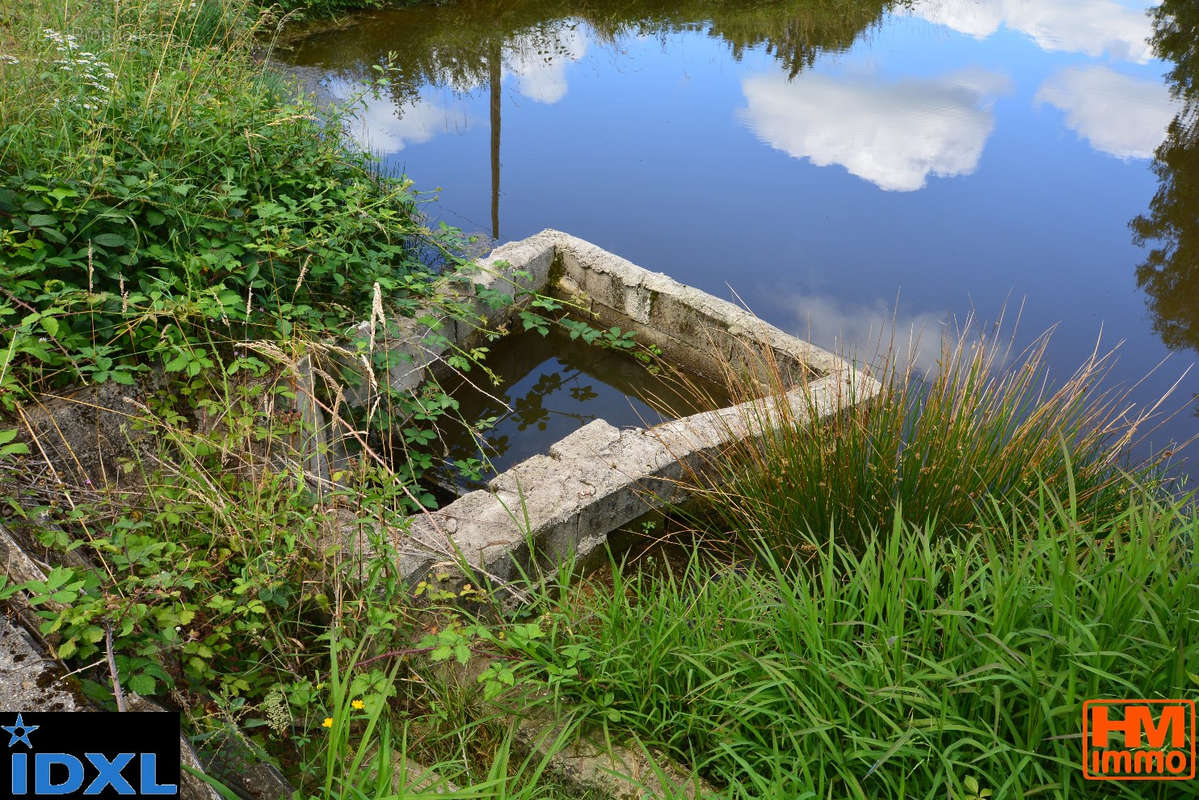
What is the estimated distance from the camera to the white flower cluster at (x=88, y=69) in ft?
9.77

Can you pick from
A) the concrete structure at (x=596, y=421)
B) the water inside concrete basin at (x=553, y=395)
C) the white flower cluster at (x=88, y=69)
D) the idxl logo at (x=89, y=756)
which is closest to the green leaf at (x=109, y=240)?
the white flower cluster at (x=88, y=69)

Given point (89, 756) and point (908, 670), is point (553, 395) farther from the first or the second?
point (89, 756)

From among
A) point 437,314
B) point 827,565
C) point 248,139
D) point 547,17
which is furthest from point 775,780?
point 547,17

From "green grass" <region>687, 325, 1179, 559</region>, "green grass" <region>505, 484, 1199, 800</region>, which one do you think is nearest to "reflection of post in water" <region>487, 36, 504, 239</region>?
"green grass" <region>687, 325, 1179, 559</region>

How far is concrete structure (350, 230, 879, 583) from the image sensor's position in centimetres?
257

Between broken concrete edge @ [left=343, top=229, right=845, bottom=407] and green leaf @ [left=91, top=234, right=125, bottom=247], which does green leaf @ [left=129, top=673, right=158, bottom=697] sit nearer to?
green leaf @ [left=91, top=234, right=125, bottom=247]

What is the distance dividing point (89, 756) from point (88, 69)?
2.60 metres

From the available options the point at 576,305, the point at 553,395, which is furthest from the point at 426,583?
the point at 576,305

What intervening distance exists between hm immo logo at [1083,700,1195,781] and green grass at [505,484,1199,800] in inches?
1.4

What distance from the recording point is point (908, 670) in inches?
72.4

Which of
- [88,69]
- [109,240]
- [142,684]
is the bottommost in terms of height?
[142,684]

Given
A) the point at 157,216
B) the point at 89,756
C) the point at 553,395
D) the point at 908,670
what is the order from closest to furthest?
the point at 89,756 → the point at 908,670 → the point at 157,216 → the point at 553,395

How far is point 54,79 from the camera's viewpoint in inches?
119

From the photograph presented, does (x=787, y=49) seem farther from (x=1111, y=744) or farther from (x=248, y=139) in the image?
(x=1111, y=744)
